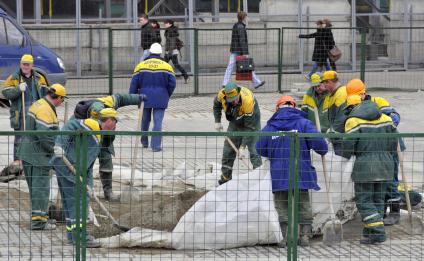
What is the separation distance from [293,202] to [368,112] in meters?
1.81

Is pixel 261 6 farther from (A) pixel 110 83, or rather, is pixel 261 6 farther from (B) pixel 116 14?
(A) pixel 110 83

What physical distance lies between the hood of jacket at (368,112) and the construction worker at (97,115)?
246 centimetres

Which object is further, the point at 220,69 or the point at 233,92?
the point at 220,69

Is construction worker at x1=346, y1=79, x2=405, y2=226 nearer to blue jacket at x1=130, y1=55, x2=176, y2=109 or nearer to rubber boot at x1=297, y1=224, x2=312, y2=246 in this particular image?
rubber boot at x1=297, y1=224, x2=312, y2=246

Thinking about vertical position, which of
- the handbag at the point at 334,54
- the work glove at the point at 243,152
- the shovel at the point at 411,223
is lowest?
the shovel at the point at 411,223

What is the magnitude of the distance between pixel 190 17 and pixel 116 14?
303 cm

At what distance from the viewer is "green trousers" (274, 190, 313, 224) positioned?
33.9 feet

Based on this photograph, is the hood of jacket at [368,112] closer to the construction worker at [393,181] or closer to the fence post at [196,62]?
the construction worker at [393,181]

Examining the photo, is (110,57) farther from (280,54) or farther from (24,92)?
(24,92)

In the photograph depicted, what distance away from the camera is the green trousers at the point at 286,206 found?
10.3 meters

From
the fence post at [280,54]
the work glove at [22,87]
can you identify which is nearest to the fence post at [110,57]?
the fence post at [280,54]

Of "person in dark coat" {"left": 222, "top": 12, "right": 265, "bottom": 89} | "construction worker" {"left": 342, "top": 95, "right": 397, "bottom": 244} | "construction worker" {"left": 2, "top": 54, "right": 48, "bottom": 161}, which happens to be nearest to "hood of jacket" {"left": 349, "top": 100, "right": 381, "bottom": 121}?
"construction worker" {"left": 342, "top": 95, "right": 397, "bottom": 244}

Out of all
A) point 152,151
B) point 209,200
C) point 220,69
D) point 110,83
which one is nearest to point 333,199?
point 209,200

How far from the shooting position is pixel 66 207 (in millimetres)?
10297
